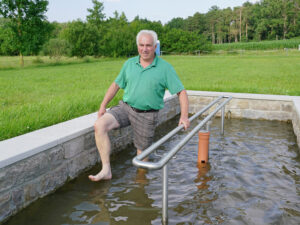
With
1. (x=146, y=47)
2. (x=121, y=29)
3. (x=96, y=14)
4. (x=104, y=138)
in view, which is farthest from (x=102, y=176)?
(x=96, y=14)

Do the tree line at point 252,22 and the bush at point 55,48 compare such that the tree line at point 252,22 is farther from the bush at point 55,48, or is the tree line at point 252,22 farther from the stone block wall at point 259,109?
the stone block wall at point 259,109

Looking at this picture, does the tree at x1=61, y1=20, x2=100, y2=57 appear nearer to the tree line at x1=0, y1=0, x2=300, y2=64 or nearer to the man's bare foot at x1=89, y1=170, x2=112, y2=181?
the tree line at x1=0, y1=0, x2=300, y2=64

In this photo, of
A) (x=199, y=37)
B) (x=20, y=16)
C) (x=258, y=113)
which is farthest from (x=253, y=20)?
(x=258, y=113)

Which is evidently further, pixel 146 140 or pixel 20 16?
pixel 20 16

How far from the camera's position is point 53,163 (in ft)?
11.6

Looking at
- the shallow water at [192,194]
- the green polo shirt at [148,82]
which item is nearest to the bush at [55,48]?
the shallow water at [192,194]

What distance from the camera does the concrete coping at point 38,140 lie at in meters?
2.98

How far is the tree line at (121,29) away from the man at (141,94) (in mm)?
25419

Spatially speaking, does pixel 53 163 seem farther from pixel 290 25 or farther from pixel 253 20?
pixel 253 20

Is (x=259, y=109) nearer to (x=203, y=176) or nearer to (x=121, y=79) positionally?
(x=203, y=176)

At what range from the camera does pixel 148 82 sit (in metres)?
3.64

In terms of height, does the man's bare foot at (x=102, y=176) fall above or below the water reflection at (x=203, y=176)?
above

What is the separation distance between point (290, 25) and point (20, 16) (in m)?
70.6

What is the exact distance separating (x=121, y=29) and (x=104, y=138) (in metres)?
42.8
